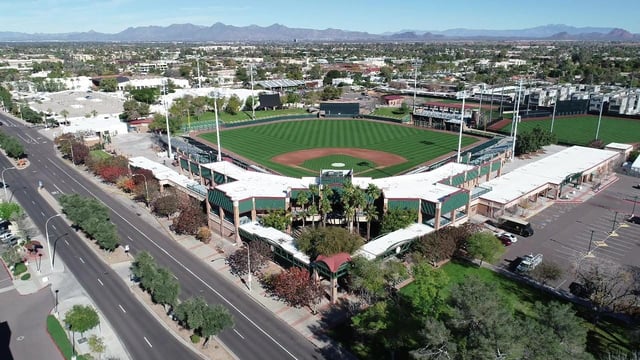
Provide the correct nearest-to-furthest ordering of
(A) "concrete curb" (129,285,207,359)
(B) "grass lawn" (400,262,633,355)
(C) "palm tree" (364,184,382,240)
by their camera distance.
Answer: (A) "concrete curb" (129,285,207,359)
(B) "grass lawn" (400,262,633,355)
(C) "palm tree" (364,184,382,240)

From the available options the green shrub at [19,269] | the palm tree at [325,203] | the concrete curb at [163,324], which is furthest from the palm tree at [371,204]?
the green shrub at [19,269]

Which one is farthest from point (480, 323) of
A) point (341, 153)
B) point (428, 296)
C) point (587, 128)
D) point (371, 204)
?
point (587, 128)

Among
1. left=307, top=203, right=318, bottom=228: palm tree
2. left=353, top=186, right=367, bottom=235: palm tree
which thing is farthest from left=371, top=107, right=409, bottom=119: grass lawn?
left=353, top=186, right=367, bottom=235: palm tree

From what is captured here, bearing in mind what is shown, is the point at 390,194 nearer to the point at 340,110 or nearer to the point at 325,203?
the point at 325,203

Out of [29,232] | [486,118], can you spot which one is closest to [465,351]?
[29,232]

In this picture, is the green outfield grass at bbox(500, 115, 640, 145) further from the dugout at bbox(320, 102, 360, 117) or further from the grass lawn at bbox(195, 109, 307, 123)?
the grass lawn at bbox(195, 109, 307, 123)
